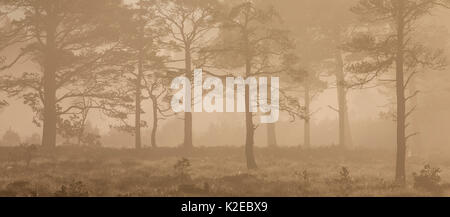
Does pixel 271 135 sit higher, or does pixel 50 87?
pixel 50 87

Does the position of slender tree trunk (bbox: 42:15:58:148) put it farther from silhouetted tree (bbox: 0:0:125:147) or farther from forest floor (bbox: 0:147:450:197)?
forest floor (bbox: 0:147:450:197)

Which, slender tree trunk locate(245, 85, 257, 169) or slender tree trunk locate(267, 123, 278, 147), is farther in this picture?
slender tree trunk locate(267, 123, 278, 147)

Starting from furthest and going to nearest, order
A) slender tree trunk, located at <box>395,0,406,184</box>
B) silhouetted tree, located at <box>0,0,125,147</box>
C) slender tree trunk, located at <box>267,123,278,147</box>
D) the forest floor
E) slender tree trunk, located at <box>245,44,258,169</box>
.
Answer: slender tree trunk, located at <box>267,123,278,147</box> < silhouetted tree, located at <box>0,0,125,147</box> < slender tree trunk, located at <box>245,44,258,169</box> < slender tree trunk, located at <box>395,0,406,184</box> < the forest floor

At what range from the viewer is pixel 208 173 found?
68.9ft

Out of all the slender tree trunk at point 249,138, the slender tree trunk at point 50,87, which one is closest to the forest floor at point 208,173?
the slender tree trunk at point 249,138

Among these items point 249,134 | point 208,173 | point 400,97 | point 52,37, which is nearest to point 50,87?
point 52,37

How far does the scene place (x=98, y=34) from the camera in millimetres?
27719

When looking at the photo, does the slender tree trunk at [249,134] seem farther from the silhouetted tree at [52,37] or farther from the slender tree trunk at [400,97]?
the silhouetted tree at [52,37]

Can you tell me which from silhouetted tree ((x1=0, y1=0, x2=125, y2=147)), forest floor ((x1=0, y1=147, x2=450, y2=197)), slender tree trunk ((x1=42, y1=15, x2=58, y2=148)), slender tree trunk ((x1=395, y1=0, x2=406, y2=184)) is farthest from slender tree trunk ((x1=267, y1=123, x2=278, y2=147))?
slender tree trunk ((x1=395, y1=0, x2=406, y2=184))

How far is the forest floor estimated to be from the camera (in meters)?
16.6

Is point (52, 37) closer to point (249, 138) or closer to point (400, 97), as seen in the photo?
point (249, 138)
